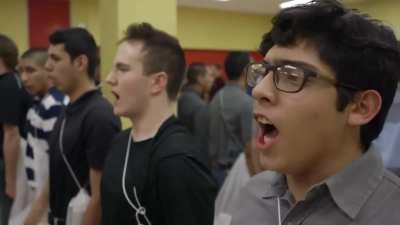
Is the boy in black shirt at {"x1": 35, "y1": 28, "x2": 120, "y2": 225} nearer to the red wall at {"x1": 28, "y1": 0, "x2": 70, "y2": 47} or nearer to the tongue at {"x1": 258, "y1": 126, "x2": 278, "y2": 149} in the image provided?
the tongue at {"x1": 258, "y1": 126, "x2": 278, "y2": 149}

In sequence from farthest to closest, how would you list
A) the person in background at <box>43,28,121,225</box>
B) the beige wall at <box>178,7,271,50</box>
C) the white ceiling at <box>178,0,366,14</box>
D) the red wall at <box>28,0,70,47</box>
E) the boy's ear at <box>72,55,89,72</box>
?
the beige wall at <box>178,7,271,50</box>
the white ceiling at <box>178,0,366,14</box>
the red wall at <box>28,0,70,47</box>
the boy's ear at <box>72,55,89,72</box>
the person in background at <box>43,28,121,225</box>

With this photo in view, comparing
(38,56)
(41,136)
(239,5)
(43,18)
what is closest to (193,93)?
(38,56)

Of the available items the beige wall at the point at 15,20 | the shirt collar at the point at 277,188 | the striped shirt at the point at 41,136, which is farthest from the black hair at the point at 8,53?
the beige wall at the point at 15,20

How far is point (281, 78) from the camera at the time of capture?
3.07ft

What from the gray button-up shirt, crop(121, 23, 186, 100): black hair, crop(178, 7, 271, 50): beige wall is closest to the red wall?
crop(178, 7, 271, 50): beige wall

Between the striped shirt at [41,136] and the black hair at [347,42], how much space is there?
1.87 meters

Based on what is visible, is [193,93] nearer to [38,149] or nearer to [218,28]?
[38,149]

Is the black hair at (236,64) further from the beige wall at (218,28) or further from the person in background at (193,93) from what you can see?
the beige wall at (218,28)

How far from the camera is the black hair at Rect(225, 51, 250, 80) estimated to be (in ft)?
11.9

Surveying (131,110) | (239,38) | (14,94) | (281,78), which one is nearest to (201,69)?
(14,94)

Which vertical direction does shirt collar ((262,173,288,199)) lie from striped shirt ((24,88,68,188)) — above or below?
above

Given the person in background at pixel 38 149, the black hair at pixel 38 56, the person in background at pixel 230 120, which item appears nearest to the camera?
the person in background at pixel 38 149

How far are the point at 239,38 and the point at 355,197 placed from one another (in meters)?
8.59

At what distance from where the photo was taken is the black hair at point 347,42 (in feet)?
3.02
